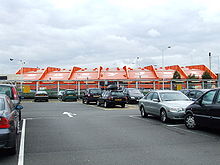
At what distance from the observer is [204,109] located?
895 centimetres

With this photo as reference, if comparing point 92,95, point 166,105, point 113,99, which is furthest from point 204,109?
point 92,95

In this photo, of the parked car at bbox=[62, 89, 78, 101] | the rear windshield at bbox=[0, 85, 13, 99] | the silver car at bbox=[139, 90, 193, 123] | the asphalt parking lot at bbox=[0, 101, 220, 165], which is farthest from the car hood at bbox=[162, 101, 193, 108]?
the parked car at bbox=[62, 89, 78, 101]

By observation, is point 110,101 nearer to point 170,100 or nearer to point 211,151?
point 170,100

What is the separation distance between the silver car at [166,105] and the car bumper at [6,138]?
715cm

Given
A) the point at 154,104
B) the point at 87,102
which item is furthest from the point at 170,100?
the point at 87,102

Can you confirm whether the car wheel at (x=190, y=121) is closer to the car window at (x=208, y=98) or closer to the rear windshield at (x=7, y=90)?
the car window at (x=208, y=98)

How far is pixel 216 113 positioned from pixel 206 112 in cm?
51

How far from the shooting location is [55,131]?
9.80 meters

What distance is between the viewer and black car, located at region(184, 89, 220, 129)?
843 cm

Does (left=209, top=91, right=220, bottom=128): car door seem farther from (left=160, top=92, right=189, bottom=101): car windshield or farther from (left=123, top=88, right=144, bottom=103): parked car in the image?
(left=123, top=88, right=144, bottom=103): parked car

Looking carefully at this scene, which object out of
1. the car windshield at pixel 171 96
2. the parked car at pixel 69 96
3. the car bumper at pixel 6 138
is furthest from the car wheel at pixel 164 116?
the parked car at pixel 69 96

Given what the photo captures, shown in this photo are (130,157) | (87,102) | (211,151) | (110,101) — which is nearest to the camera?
(130,157)

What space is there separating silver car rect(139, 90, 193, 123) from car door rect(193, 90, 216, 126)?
1.78 metres

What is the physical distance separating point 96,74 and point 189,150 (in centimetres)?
6993
